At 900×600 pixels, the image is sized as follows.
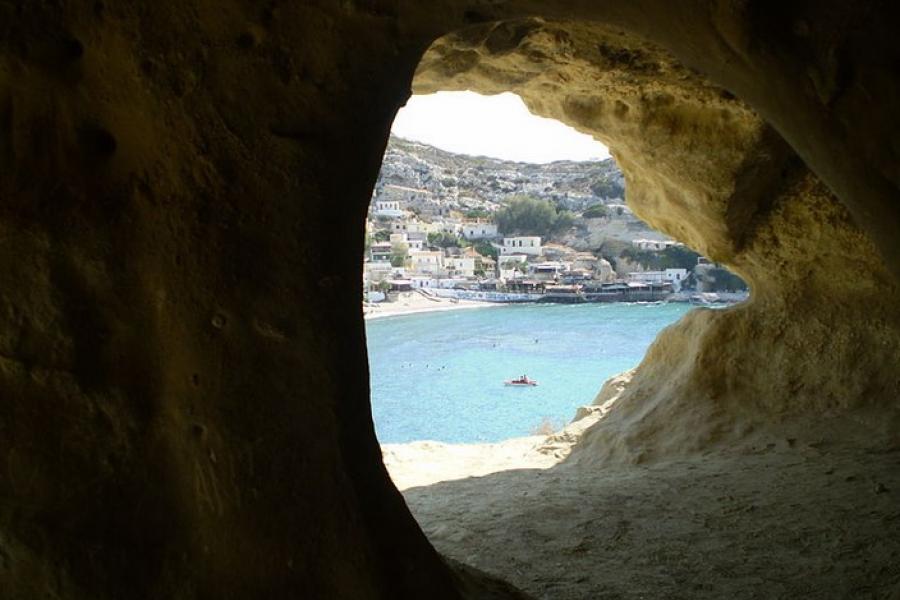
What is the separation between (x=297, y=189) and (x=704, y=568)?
2.25 metres

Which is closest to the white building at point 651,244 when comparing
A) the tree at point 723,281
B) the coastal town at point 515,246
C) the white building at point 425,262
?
the coastal town at point 515,246

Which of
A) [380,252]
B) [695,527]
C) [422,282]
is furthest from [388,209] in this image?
[695,527]

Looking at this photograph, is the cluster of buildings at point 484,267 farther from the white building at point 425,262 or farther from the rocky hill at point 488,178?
the rocky hill at point 488,178

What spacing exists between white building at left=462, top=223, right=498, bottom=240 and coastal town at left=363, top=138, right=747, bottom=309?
6 centimetres

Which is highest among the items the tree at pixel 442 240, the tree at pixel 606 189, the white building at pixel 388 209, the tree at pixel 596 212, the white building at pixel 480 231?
the tree at pixel 606 189

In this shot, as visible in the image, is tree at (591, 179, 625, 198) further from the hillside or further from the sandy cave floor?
the sandy cave floor

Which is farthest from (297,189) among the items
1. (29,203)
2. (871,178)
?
(871,178)

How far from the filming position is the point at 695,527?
10.6ft

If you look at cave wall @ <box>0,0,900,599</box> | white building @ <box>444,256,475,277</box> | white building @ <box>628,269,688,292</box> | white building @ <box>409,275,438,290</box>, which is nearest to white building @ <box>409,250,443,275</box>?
white building @ <box>444,256,475,277</box>

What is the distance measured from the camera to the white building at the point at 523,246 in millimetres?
38269

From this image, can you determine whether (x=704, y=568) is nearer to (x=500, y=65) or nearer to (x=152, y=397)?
(x=152, y=397)

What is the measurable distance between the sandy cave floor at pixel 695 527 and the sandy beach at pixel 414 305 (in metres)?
25.2

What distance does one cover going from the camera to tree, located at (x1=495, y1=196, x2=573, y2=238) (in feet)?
130

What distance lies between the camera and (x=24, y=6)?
152 cm
